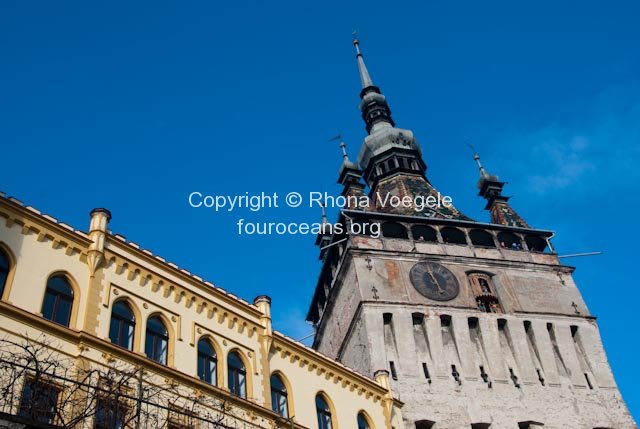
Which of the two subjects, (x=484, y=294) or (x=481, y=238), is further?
(x=481, y=238)

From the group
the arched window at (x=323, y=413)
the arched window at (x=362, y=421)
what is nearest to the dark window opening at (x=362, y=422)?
the arched window at (x=362, y=421)

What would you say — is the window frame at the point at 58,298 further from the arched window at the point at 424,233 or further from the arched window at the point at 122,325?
the arched window at the point at 424,233

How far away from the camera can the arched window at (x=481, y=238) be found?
4562 cm

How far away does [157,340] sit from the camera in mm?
21047

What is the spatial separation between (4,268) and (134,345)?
12.7ft

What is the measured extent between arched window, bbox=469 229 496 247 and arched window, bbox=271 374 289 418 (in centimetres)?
2375

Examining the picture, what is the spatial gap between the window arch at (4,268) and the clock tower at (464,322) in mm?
20105

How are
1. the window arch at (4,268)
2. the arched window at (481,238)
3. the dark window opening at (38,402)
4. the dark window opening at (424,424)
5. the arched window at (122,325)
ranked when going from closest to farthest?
the dark window opening at (38,402)
the window arch at (4,268)
the arched window at (122,325)
the dark window opening at (424,424)
the arched window at (481,238)

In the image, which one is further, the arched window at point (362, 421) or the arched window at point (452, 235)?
the arched window at point (452, 235)

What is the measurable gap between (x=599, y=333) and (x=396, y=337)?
1191 cm

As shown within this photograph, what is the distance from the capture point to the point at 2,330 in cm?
1734

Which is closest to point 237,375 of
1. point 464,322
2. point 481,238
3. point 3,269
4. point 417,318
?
point 3,269

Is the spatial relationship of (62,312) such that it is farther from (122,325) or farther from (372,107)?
(372,107)

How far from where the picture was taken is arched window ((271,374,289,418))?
77.5 ft
